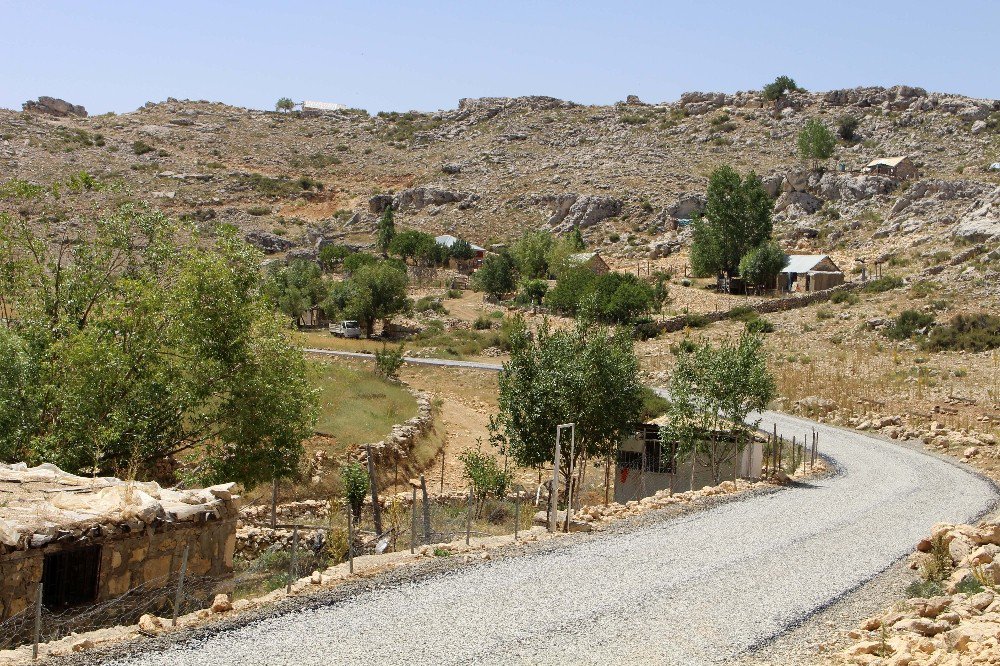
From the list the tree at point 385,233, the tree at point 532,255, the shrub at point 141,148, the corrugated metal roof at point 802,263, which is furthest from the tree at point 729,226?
the shrub at point 141,148

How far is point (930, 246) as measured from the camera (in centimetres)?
7100

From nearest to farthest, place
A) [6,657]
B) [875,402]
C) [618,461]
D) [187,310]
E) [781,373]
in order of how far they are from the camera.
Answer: [6,657] < [187,310] < [618,461] < [875,402] < [781,373]

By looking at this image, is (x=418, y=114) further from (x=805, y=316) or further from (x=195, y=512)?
(x=195, y=512)

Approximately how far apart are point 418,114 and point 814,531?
5593 inches

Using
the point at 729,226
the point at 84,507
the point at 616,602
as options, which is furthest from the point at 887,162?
the point at 84,507

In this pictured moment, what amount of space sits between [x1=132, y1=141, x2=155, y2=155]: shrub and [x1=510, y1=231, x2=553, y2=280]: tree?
187ft

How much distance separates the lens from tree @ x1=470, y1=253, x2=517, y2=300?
73875 mm

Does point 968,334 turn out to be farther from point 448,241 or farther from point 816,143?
point 816,143

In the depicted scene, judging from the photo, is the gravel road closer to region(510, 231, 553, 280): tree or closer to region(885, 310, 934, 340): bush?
region(885, 310, 934, 340): bush

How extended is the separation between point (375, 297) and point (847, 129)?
7391cm

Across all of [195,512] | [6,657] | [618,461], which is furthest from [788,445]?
[6,657]

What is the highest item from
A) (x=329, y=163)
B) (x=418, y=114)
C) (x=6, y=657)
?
(x=418, y=114)

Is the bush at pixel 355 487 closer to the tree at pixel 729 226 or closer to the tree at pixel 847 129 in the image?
the tree at pixel 729 226

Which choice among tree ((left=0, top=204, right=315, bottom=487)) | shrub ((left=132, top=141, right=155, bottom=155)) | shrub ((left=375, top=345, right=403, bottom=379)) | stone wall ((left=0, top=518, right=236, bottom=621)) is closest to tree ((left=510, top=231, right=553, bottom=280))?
shrub ((left=375, top=345, right=403, bottom=379))
